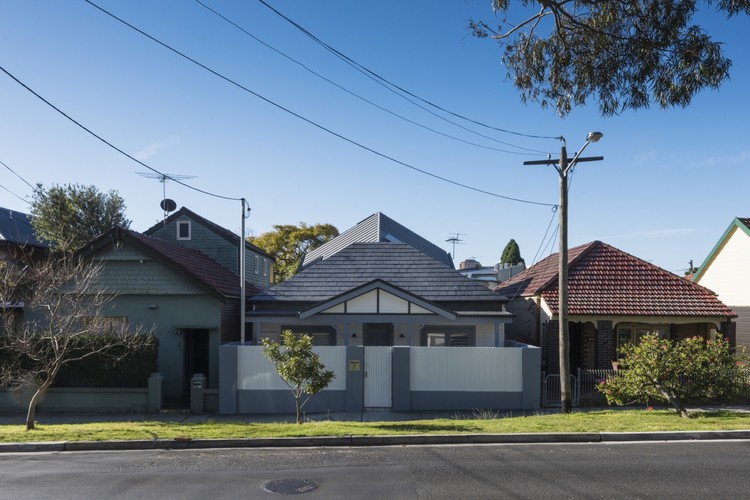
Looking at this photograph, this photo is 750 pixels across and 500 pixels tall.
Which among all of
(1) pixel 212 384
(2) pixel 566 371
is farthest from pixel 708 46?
(1) pixel 212 384

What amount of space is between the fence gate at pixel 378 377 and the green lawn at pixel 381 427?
2212 mm

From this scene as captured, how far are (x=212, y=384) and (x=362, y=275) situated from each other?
6.40 metres

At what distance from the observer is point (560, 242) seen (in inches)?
564

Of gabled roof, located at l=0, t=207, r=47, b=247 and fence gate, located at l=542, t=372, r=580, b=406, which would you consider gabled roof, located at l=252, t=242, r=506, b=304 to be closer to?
fence gate, located at l=542, t=372, r=580, b=406

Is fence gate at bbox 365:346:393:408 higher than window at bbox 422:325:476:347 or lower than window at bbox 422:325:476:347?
lower

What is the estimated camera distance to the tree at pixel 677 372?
13352 millimetres

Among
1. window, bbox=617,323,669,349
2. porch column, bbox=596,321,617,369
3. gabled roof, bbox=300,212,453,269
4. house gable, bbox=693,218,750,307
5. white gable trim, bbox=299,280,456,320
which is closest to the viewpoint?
white gable trim, bbox=299,280,456,320

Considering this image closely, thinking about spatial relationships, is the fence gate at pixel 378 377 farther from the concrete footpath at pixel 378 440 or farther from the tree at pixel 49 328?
the tree at pixel 49 328

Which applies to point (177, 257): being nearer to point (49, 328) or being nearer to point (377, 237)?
point (49, 328)

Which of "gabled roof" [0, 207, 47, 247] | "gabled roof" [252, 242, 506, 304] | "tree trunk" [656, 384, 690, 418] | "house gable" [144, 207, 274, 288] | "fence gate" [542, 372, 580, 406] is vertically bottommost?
"fence gate" [542, 372, 580, 406]

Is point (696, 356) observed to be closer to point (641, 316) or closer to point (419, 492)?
point (641, 316)

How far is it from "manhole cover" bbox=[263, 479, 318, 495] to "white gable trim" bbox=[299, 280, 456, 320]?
8.99 meters

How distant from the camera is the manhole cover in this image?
8047mm

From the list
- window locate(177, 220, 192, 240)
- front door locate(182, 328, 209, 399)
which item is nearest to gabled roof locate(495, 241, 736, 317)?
front door locate(182, 328, 209, 399)
